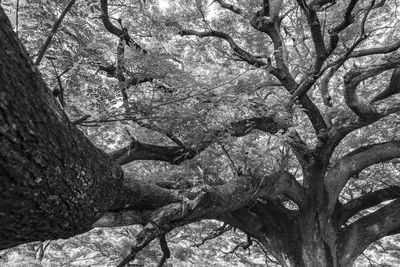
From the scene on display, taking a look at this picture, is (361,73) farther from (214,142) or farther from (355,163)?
(214,142)

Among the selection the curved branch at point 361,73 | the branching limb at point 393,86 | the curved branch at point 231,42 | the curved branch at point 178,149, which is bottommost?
the curved branch at point 178,149

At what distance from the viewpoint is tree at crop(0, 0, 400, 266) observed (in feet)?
4.60

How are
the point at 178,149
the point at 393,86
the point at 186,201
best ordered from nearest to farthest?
1. the point at 186,201
2. the point at 178,149
3. the point at 393,86

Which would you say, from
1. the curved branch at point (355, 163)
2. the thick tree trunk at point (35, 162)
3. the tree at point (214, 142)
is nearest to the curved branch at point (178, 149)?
the tree at point (214, 142)

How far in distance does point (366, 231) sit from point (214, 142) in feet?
11.2

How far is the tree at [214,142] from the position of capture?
1401 millimetres

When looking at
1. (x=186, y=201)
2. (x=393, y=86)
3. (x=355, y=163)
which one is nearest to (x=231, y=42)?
(x=393, y=86)

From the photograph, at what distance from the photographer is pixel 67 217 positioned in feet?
5.70

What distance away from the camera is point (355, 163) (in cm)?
545

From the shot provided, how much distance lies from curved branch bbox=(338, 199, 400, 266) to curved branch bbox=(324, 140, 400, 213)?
0.50 metres

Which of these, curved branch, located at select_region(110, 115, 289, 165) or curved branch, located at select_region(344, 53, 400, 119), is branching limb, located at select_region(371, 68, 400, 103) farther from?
curved branch, located at select_region(110, 115, 289, 165)

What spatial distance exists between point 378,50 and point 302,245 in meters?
3.23

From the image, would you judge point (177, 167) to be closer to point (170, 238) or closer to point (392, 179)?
point (170, 238)

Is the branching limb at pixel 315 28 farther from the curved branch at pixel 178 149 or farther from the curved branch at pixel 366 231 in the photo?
the curved branch at pixel 366 231
